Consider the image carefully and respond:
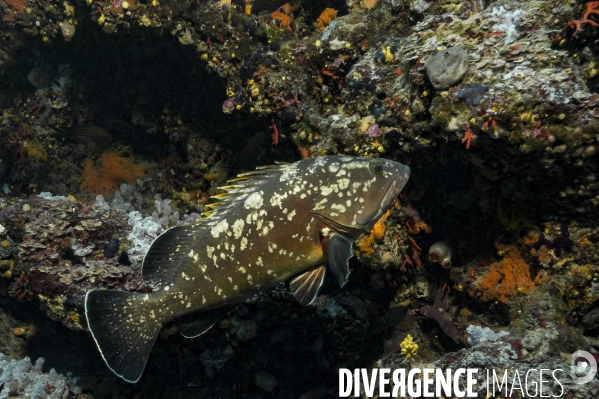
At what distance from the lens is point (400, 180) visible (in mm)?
3191

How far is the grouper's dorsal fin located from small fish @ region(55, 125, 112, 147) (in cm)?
486

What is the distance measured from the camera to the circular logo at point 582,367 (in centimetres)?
310

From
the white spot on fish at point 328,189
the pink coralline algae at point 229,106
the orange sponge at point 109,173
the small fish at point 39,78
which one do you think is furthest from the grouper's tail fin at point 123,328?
the small fish at point 39,78

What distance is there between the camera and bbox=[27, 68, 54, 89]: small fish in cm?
767

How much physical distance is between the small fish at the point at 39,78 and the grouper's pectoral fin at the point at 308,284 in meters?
7.27

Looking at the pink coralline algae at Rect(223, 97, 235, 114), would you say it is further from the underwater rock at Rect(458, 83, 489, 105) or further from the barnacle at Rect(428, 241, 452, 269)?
the barnacle at Rect(428, 241, 452, 269)

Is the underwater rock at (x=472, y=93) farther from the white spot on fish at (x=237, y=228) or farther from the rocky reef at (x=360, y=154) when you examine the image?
the white spot on fish at (x=237, y=228)

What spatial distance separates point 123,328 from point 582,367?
3.76m

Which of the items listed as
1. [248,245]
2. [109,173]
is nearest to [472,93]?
[248,245]

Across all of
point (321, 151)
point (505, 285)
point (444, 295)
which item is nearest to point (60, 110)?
point (321, 151)

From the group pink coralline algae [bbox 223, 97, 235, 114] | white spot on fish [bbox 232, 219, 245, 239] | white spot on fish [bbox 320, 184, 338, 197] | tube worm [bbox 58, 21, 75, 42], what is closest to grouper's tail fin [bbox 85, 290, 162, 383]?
white spot on fish [bbox 232, 219, 245, 239]

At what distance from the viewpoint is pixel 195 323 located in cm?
344

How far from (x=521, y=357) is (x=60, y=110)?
29.1 ft

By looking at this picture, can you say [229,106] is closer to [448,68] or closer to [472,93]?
[448,68]
